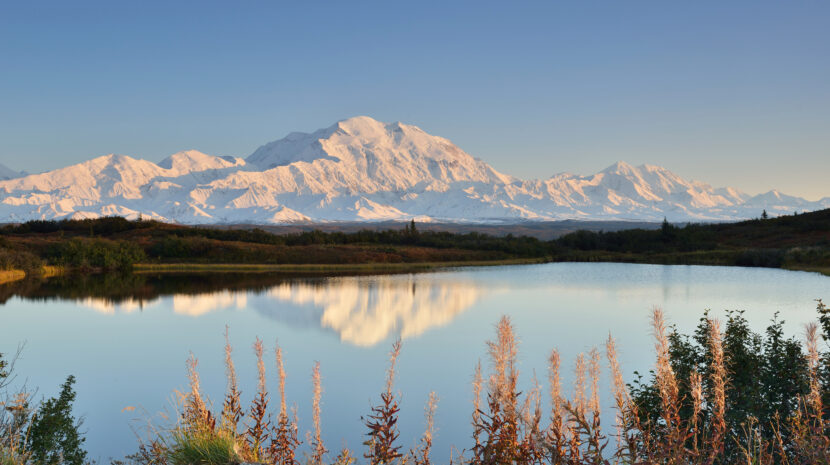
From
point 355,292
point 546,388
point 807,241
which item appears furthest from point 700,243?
point 546,388

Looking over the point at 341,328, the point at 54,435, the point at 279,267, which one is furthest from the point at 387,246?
the point at 54,435

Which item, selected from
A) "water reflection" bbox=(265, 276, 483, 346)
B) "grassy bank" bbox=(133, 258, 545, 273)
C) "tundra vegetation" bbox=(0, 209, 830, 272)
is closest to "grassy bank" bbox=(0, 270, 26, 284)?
"tundra vegetation" bbox=(0, 209, 830, 272)

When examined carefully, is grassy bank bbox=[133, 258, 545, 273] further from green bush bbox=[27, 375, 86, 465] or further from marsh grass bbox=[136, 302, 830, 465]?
marsh grass bbox=[136, 302, 830, 465]

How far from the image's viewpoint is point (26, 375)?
16.1 meters

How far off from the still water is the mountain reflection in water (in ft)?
0.33

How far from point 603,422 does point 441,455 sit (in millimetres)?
2968

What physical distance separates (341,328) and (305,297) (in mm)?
9600

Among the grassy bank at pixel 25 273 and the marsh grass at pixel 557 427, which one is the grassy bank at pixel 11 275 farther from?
the marsh grass at pixel 557 427

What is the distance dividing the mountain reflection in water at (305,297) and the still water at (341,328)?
0.10 metres

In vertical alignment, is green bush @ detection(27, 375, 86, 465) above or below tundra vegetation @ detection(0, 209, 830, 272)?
below

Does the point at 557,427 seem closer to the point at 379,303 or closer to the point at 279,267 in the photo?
the point at 379,303

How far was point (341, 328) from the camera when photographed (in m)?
23.3

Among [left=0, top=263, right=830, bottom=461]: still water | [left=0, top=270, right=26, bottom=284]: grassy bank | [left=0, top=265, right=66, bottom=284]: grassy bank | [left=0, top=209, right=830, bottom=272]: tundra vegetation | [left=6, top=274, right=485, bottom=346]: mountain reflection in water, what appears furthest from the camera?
[left=0, top=209, right=830, bottom=272]: tundra vegetation

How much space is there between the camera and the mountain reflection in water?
2439 cm
